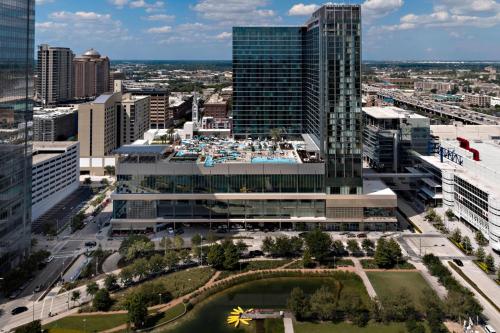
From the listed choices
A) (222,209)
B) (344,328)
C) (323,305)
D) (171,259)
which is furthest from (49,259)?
(344,328)

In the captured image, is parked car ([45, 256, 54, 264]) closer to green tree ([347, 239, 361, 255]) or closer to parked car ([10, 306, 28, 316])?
parked car ([10, 306, 28, 316])

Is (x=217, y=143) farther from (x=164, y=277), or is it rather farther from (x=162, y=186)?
(x=164, y=277)

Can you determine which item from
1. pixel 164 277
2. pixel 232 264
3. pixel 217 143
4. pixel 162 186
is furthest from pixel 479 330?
pixel 217 143

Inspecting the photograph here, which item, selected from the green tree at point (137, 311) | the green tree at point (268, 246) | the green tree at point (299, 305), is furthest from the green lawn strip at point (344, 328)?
the green tree at point (268, 246)

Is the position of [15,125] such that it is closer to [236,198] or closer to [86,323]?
[86,323]

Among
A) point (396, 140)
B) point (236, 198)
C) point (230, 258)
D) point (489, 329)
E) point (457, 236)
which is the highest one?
point (396, 140)
